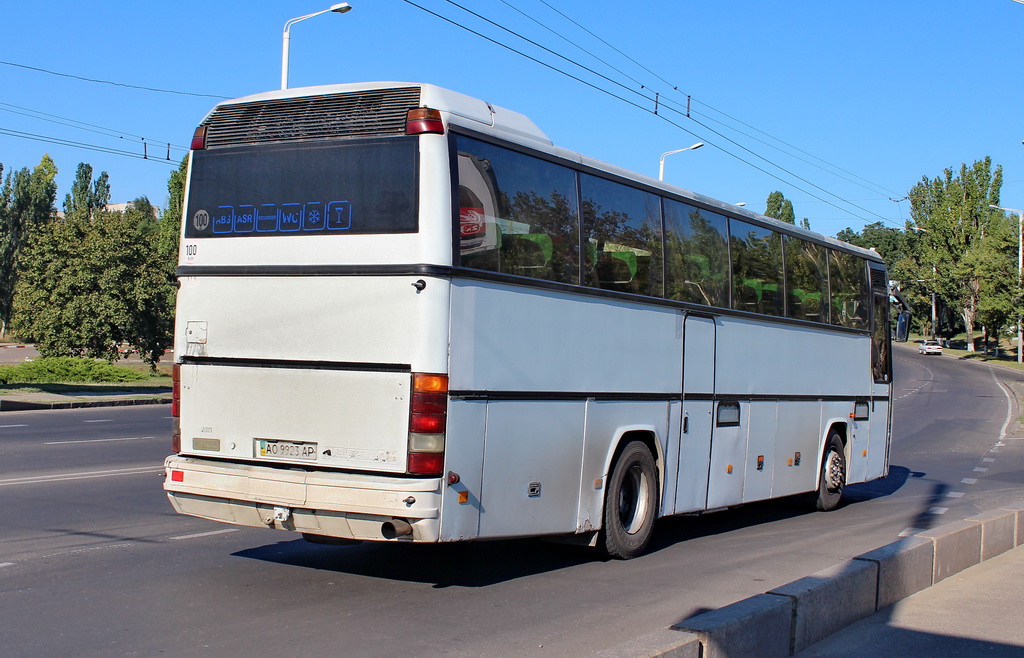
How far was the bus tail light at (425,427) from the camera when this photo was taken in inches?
265

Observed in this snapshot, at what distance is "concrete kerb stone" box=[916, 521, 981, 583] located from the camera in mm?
8109

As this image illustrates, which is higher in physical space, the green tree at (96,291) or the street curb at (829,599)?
the green tree at (96,291)

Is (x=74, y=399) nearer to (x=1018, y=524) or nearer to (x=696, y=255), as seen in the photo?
(x=696, y=255)

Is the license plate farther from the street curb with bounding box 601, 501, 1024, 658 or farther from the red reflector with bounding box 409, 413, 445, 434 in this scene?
the street curb with bounding box 601, 501, 1024, 658

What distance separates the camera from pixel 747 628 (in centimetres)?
532

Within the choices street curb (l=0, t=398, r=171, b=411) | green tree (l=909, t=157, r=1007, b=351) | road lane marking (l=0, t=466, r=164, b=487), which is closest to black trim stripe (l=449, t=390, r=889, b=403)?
road lane marking (l=0, t=466, r=164, b=487)

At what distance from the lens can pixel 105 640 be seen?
Answer: 5.78 meters

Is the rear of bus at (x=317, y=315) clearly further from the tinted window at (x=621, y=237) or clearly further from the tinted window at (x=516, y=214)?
the tinted window at (x=621, y=237)

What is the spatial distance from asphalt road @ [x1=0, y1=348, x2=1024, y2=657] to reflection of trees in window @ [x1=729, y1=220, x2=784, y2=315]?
2.52 m

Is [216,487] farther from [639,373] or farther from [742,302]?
[742,302]

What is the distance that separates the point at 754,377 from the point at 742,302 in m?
0.83

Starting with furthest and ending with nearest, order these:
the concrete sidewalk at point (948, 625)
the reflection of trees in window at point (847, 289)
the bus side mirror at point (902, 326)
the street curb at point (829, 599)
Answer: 1. the bus side mirror at point (902, 326)
2. the reflection of trees in window at point (847, 289)
3. the concrete sidewalk at point (948, 625)
4. the street curb at point (829, 599)

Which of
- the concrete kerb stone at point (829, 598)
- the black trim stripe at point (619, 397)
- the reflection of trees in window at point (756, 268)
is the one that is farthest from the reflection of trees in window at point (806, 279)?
the concrete kerb stone at point (829, 598)

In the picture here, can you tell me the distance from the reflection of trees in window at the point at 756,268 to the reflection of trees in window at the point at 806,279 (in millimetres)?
287
